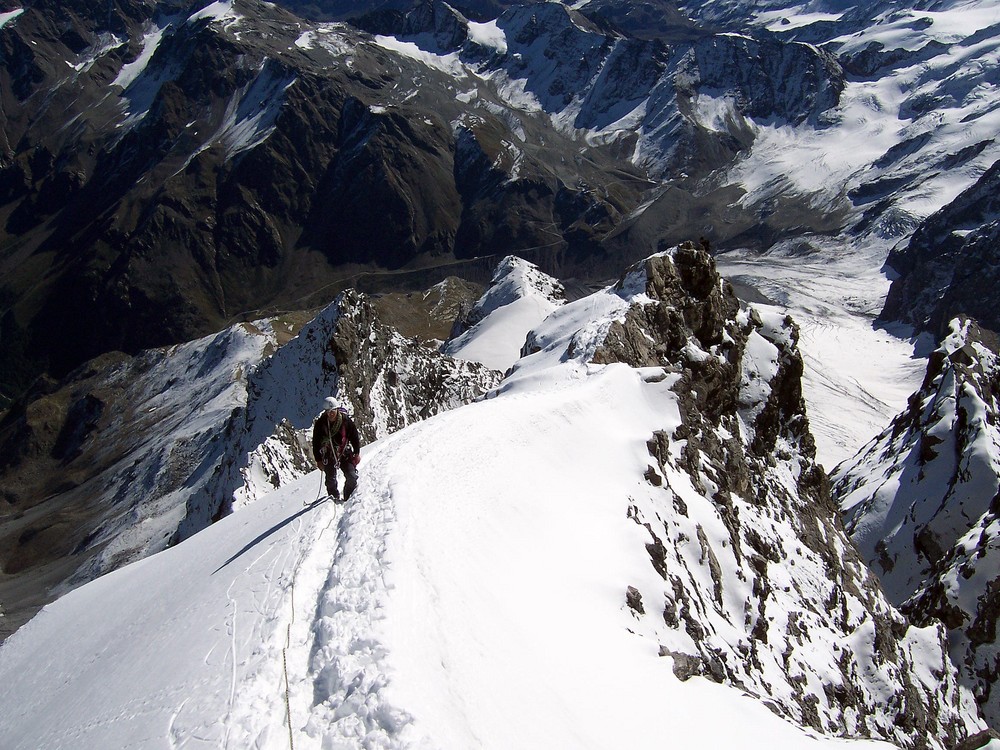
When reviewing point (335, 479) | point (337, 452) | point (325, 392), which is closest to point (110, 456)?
point (325, 392)

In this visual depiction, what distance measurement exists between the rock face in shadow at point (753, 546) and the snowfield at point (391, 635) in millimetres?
2287

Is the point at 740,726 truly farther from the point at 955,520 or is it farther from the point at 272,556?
the point at 955,520

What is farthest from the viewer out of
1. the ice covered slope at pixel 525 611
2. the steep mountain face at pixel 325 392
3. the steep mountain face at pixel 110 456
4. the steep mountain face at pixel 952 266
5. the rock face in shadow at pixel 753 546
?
the steep mountain face at pixel 952 266

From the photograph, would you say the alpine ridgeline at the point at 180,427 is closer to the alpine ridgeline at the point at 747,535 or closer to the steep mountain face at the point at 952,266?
the alpine ridgeline at the point at 747,535

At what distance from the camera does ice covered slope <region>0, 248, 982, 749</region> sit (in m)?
9.77

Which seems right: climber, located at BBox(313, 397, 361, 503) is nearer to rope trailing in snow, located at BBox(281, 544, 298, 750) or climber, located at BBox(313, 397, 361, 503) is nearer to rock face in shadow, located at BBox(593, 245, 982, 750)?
rope trailing in snow, located at BBox(281, 544, 298, 750)

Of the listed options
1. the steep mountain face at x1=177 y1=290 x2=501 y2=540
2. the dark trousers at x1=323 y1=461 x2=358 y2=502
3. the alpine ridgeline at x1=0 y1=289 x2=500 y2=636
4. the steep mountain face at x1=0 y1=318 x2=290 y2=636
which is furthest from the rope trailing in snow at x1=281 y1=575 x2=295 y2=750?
the steep mountain face at x1=0 y1=318 x2=290 y2=636

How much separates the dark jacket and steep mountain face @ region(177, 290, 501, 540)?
77.5ft

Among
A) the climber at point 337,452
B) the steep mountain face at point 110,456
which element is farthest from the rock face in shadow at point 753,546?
the steep mountain face at point 110,456

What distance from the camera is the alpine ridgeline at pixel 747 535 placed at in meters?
20.4

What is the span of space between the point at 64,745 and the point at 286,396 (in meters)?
40.2

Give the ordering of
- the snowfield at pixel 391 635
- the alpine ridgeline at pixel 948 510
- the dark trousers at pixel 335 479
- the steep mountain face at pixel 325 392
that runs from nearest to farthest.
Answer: the snowfield at pixel 391 635
the dark trousers at pixel 335 479
the alpine ridgeline at pixel 948 510
the steep mountain face at pixel 325 392

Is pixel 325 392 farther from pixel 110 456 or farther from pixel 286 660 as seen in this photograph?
pixel 110 456

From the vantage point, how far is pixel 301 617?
36.9ft
